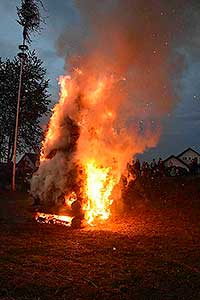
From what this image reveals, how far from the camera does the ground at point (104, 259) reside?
20.9 feet

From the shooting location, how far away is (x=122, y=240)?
10328 millimetres

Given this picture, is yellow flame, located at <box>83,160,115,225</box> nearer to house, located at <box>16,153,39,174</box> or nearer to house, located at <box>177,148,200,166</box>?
house, located at <box>16,153,39,174</box>

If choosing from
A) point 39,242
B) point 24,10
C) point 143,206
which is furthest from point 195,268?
point 24,10

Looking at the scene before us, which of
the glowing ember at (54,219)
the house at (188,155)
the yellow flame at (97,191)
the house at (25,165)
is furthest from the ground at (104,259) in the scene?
the house at (188,155)

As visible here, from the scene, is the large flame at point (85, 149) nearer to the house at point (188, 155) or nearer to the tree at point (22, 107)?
the tree at point (22, 107)

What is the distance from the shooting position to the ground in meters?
6.37

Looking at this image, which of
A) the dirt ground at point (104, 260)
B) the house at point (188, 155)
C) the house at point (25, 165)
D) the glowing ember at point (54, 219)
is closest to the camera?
the dirt ground at point (104, 260)

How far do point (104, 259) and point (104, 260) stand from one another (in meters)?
0.09

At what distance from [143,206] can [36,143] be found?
20.0 m

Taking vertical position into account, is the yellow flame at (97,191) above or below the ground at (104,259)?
above

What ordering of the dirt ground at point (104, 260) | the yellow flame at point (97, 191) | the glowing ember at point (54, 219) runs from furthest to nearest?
the yellow flame at point (97, 191) < the glowing ember at point (54, 219) < the dirt ground at point (104, 260)

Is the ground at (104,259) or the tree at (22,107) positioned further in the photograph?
the tree at (22,107)

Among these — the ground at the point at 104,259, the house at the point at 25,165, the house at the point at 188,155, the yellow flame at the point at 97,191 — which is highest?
the house at the point at 188,155

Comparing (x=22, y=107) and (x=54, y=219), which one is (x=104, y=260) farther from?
(x=22, y=107)
